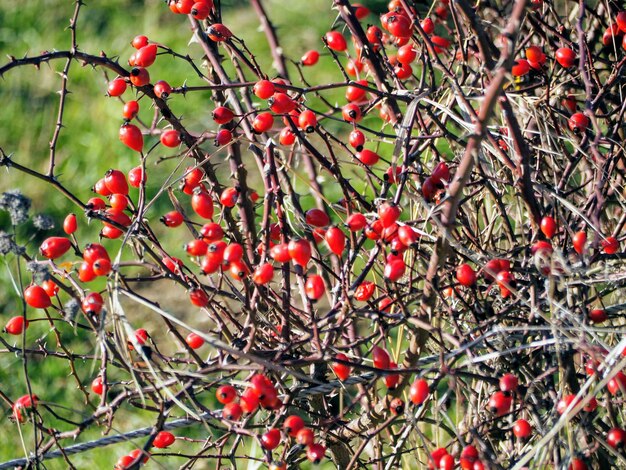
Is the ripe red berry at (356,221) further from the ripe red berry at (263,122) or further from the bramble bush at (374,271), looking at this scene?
the ripe red berry at (263,122)

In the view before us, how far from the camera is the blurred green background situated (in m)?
3.75

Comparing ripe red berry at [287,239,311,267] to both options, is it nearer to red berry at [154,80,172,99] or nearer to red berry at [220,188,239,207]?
red berry at [220,188,239,207]

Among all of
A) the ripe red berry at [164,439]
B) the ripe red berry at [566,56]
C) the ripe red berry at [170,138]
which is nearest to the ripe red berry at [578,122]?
the ripe red berry at [566,56]

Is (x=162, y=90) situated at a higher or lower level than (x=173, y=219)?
higher

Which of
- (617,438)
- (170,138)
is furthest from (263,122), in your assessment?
(617,438)

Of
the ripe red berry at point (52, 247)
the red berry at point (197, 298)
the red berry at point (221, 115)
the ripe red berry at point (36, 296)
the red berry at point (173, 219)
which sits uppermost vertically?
the red berry at point (221, 115)

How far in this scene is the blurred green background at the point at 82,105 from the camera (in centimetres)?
375

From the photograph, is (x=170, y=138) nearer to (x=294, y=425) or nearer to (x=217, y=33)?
(x=217, y=33)

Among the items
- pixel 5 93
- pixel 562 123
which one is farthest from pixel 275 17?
pixel 562 123

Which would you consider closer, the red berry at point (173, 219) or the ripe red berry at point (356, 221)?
the ripe red berry at point (356, 221)

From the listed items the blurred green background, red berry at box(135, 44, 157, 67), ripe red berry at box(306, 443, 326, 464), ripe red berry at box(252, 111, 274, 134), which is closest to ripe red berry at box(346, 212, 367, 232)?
ripe red berry at box(252, 111, 274, 134)

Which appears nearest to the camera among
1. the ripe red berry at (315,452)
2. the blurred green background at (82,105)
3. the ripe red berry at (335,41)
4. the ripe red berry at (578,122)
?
the ripe red berry at (315,452)

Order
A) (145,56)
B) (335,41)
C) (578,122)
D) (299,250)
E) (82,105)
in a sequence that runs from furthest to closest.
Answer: (82,105)
(335,41)
(578,122)
(145,56)
(299,250)

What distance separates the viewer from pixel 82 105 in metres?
4.85
